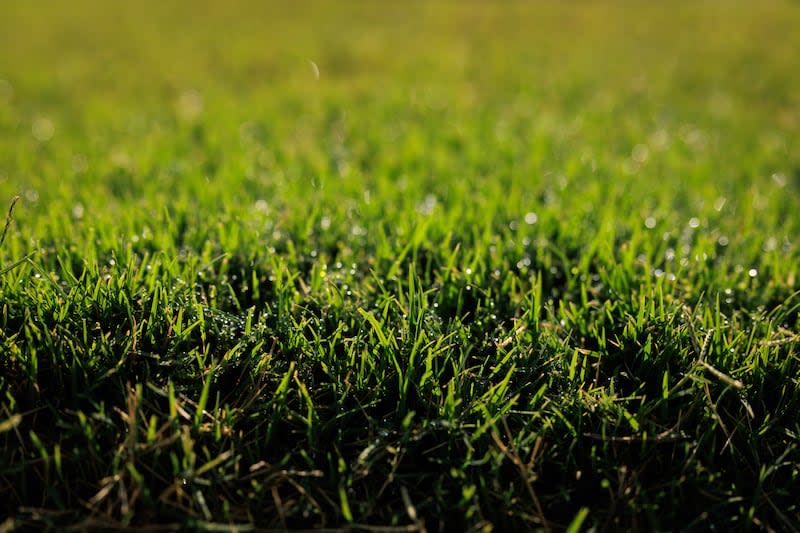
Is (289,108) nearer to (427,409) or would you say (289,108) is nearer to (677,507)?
(427,409)

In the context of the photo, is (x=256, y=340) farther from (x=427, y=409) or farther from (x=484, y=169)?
(x=484, y=169)

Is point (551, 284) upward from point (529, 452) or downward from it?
upward

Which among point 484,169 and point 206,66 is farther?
point 206,66

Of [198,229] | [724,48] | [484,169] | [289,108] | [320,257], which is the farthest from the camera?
[724,48]

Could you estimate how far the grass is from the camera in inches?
53.2

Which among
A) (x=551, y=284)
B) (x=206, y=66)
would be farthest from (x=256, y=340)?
(x=206, y=66)

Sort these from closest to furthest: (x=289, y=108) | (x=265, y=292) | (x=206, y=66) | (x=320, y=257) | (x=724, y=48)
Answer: (x=265, y=292) → (x=320, y=257) → (x=289, y=108) → (x=206, y=66) → (x=724, y=48)

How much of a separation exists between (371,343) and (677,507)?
80 centimetres

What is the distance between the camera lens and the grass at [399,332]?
1352mm

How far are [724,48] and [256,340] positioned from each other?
761cm

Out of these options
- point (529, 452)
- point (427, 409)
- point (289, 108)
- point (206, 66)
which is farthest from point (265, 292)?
point (206, 66)

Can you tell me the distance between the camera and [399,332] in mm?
1700

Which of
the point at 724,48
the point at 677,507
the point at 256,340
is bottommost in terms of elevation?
the point at 677,507

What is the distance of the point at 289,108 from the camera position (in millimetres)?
4711
